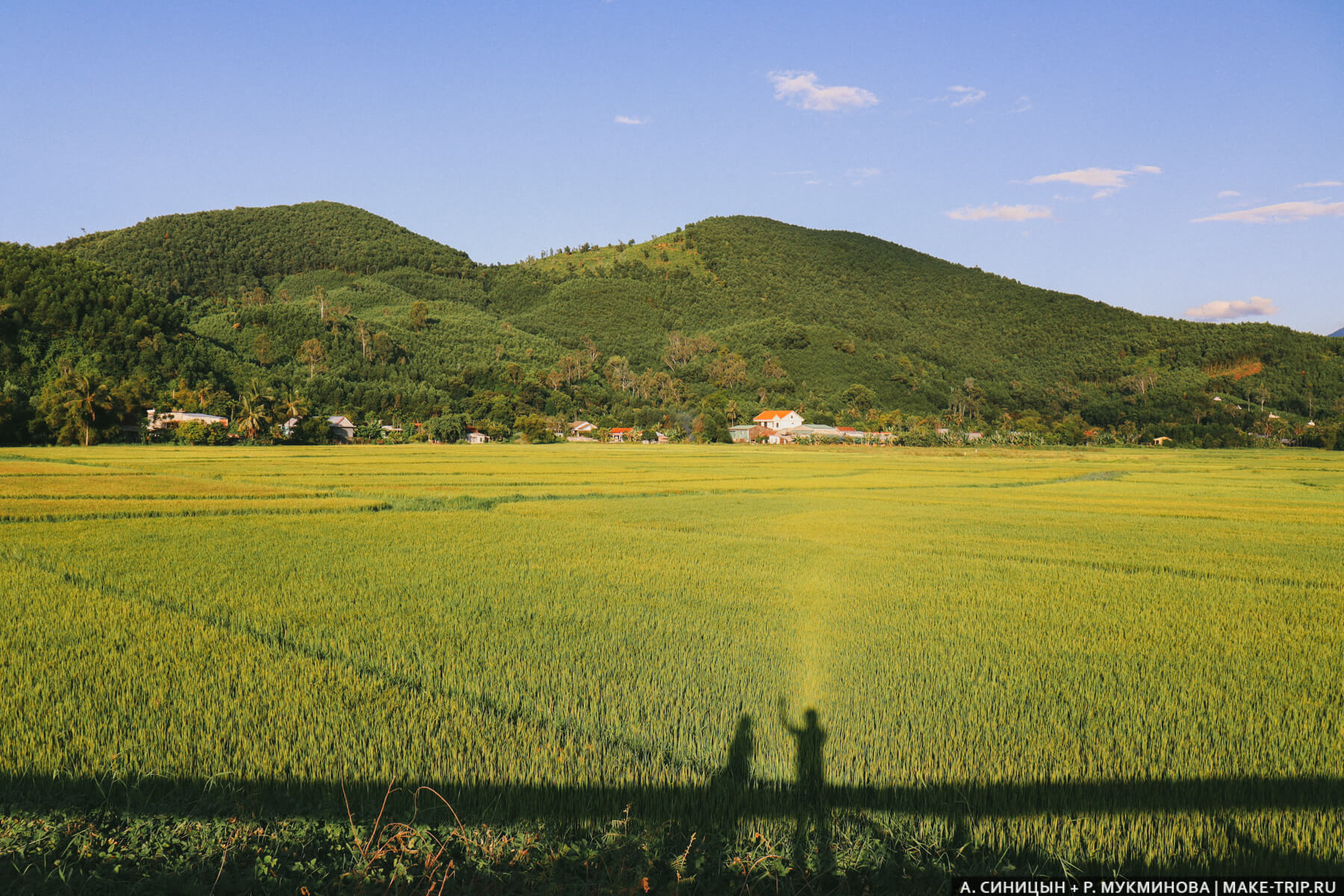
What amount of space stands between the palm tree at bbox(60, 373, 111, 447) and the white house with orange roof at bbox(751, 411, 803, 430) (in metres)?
79.1

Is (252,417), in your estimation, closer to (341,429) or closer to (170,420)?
(170,420)

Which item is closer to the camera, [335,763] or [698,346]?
[335,763]

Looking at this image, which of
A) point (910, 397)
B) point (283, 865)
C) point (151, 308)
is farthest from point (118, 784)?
point (910, 397)

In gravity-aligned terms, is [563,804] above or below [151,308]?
below

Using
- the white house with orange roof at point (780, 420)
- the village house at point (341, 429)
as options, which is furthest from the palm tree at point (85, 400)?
the white house with orange roof at point (780, 420)

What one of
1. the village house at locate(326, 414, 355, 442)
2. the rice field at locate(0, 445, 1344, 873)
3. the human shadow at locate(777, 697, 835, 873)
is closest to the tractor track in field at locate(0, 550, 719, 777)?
the rice field at locate(0, 445, 1344, 873)

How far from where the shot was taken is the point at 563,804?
3.79 metres

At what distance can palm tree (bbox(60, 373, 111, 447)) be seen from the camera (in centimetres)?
5681

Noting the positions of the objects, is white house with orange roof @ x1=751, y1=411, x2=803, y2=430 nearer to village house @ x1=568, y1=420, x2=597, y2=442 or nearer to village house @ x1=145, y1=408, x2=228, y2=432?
village house @ x1=568, y1=420, x2=597, y2=442

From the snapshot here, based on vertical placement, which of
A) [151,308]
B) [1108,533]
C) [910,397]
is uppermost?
[151,308]

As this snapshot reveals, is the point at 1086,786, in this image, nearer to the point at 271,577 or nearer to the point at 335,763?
the point at 335,763

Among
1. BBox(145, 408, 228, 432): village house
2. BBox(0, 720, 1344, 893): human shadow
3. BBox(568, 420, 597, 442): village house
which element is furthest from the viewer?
BBox(568, 420, 597, 442): village house

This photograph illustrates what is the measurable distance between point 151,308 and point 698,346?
96583 millimetres

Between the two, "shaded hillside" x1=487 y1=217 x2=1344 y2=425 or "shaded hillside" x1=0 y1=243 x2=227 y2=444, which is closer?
"shaded hillside" x1=0 y1=243 x2=227 y2=444
